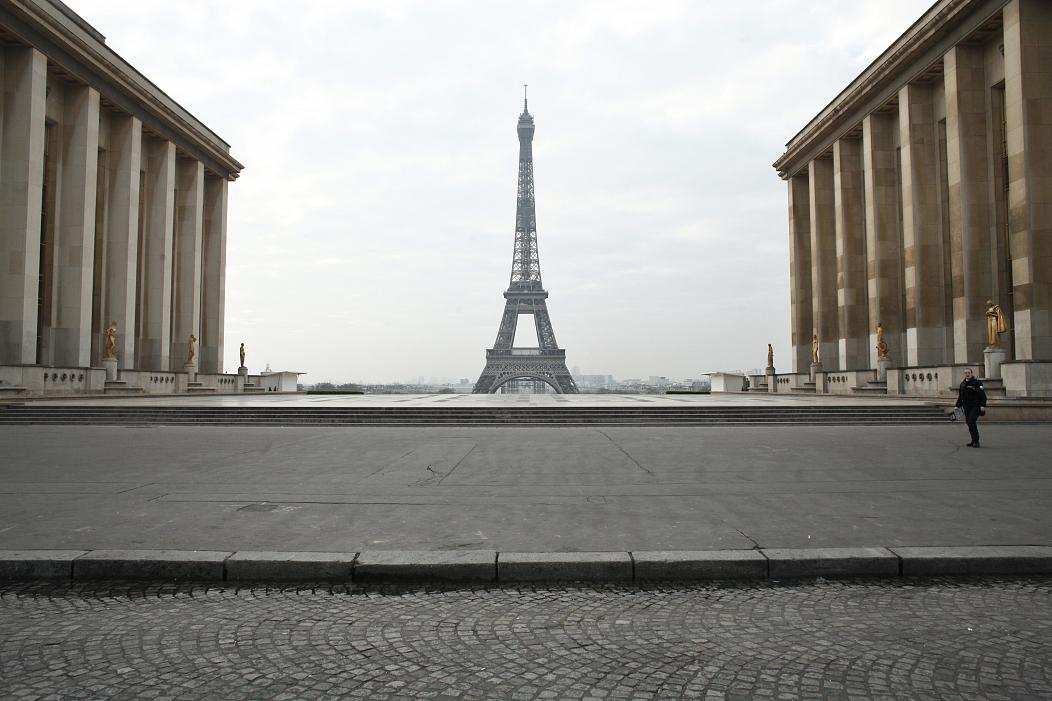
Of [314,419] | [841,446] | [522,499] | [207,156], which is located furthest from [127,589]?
[207,156]

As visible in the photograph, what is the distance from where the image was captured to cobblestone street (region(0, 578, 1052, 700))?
3275 mm

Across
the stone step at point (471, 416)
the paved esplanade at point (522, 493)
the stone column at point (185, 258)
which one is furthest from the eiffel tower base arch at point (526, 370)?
the paved esplanade at point (522, 493)

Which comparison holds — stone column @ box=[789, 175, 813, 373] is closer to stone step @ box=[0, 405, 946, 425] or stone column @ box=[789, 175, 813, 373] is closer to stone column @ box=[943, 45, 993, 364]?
stone column @ box=[943, 45, 993, 364]

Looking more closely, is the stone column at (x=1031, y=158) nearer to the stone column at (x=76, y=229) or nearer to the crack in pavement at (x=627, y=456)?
the crack in pavement at (x=627, y=456)

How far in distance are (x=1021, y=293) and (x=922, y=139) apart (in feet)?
35.5

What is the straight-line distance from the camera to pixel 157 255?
39500 mm

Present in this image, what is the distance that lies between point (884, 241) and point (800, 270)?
10815 mm

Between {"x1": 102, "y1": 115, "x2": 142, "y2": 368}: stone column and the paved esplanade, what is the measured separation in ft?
78.0

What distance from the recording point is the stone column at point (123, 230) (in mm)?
35562

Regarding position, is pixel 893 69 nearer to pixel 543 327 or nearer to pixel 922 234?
pixel 922 234

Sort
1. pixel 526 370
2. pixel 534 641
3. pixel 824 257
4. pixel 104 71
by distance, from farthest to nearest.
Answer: pixel 526 370
pixel 824 257
pixel 104 71
pixel 534 641

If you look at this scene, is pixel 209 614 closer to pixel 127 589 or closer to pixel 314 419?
pixel 127 589

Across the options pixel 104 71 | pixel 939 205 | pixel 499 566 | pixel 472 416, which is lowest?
pixel 499 566

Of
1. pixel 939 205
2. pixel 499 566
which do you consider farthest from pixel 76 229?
pixel 939 205
